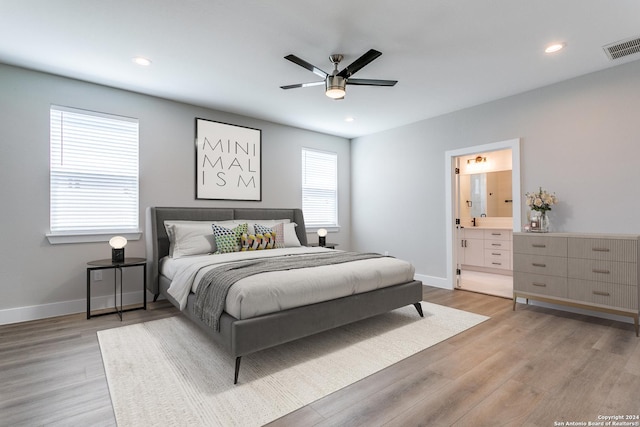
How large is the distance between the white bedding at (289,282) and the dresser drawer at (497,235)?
10.5 ft

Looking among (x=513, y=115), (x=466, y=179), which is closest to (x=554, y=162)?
(x=513, y=115)

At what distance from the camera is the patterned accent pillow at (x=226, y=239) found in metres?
3.81

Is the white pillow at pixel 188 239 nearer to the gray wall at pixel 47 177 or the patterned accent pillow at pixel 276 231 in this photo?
the gray wall at pixel 47 177

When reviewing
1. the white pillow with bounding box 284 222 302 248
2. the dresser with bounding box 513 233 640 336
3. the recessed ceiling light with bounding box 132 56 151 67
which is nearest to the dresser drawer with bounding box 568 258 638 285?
the dresser with bounding box 513 233 640 336

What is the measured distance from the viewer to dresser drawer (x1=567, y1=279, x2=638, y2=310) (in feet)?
9.44

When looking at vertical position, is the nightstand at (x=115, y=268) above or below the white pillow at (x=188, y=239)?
below

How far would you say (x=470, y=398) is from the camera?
74.5 inches

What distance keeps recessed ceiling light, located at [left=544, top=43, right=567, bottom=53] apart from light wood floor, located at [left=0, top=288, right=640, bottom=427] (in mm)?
2695

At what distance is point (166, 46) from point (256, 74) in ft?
3.02

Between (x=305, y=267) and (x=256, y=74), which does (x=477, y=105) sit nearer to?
(x=256, y=74)

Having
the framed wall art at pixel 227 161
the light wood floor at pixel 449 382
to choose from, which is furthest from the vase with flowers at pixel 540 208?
the framed wall art at pixel 227 161

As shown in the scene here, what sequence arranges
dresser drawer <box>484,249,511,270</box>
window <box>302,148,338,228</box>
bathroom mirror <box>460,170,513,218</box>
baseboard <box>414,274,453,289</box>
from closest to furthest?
baseboard <box>414,274,453,289</box> → dresser drawer <box>484,249,511,270</box> → window <box>302,148,338,228</box> → bathroom mirror <box>460,170,513,218</box>

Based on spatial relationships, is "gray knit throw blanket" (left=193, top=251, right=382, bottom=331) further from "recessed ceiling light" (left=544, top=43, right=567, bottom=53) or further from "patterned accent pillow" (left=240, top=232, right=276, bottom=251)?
"recessed ceiling light" (left=544, top=43, right=567, bottom=53)

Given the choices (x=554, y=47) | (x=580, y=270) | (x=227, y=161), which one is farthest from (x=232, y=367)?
(x=554, y=47)
